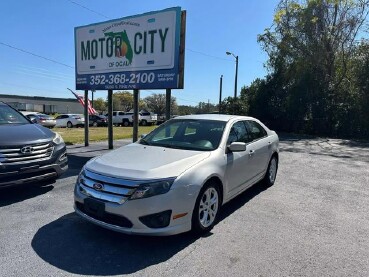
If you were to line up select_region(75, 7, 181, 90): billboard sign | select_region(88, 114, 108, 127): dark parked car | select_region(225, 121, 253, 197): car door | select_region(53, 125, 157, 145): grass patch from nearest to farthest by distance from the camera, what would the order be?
select_region(225, 121, 253, 197): car door, select_region(75, 7, 181, 90): billboard sign, select_region(53, 125, 157, 145): grass patch, select_region(88, 114, 108, 127): dark parked car

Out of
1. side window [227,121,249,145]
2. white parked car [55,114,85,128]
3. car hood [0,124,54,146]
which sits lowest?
white parked car [55,114,85,128]

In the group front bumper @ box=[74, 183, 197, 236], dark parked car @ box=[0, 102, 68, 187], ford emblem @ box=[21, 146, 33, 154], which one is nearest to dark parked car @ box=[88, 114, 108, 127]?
dark parked car @ box=[0, 102, 68, 187]

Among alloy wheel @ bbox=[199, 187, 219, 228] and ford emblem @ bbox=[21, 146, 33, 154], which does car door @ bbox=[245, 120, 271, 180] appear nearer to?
alloy wheel @ bbox=[199, 187, 219, 228]

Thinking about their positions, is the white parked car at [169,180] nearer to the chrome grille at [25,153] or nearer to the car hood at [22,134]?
the chrome grille at [25,153]

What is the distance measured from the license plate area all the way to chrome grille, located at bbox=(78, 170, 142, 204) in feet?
0.20

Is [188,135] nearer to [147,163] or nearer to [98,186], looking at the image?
[147,163]

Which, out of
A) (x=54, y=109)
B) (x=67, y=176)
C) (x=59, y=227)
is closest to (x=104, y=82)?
(x=67, y=176)

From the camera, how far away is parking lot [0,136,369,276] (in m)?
3.40

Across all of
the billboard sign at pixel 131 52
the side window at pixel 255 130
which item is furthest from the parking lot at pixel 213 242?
the billboard sign at pixel 131 52

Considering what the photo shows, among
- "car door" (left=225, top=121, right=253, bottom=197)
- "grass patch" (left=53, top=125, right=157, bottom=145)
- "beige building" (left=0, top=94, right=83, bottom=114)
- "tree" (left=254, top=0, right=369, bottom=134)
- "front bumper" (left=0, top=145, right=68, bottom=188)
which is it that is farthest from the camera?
"beige building" (left=0, top=94, right=83, bottom=114)

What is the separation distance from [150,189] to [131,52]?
7.36 metres

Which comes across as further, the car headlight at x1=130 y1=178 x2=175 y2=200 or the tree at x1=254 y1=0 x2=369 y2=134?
the tree at x1=254 y1=0 x2=369 y2=134

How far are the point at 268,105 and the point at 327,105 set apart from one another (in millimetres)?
4086

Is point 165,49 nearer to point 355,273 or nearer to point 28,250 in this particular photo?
A: point 28,250
